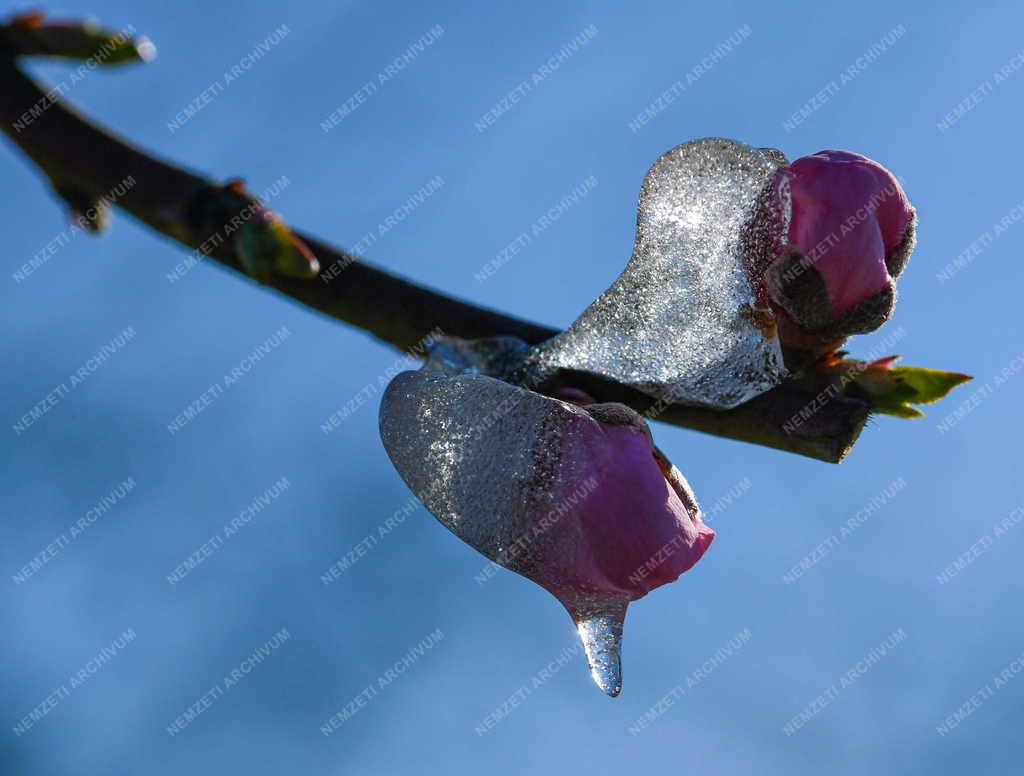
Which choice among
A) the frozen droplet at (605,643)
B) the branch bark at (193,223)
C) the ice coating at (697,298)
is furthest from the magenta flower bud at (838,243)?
the frozen droplet at (605,643)

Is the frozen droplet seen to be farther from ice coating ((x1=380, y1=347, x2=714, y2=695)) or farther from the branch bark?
the branch bark

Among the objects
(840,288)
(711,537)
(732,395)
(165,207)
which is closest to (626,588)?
(711,537)

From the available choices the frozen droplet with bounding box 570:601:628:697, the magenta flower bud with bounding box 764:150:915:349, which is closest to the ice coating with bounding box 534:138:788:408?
the magenta flower bud with bounding box 764:150:915:349

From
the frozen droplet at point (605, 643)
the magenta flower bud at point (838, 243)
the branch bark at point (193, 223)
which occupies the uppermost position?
the branch bark at point (193, 223)

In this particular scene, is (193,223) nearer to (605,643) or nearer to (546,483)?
(546,483)

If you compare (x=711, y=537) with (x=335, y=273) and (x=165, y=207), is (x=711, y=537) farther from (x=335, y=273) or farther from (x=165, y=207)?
(x=165, y=207)

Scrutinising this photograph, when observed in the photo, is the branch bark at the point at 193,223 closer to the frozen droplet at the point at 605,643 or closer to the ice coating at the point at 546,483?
the ice coating at the point at 546,483
